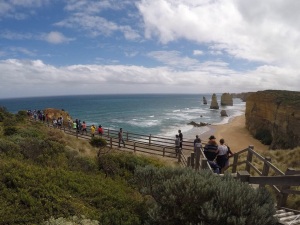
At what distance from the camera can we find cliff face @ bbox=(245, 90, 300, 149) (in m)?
30.3

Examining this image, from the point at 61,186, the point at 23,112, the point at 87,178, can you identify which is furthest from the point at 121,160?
the point at 23,112

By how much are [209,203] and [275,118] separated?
36063mm

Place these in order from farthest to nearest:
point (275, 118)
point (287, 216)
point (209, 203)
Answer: point (275, 118), point (287, 216), point (209, 203)

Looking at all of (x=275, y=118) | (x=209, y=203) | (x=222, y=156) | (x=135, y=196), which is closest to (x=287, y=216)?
(x=209, y=203)

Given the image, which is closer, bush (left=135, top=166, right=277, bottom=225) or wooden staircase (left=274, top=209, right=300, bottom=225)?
bush (left=135, top=166, right=277, bottom=225)

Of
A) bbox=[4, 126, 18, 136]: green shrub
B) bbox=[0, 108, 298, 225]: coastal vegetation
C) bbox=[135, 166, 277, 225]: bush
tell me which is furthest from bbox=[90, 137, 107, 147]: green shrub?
bbox=[135, 166, 277, 225]: bush

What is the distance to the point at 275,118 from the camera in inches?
1410

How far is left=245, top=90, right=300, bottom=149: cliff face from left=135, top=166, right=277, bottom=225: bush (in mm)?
28349

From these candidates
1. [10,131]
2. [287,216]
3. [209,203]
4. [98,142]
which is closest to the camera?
[209,203]

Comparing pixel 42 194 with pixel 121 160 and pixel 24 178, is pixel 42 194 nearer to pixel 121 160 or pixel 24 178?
pixel 24 178

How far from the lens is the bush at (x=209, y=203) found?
369 cm

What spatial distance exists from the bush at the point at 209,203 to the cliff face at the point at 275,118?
2835 cm

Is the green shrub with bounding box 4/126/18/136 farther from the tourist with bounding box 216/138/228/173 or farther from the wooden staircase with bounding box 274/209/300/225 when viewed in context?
the wooden staircase with bounding box 274/209/300/225

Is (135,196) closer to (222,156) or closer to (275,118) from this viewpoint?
(222,156)
